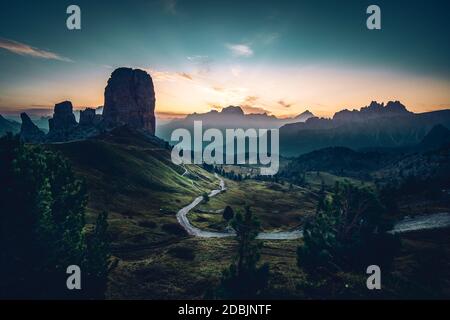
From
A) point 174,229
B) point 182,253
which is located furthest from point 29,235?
point 174,229

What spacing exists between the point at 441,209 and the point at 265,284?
9304 cm

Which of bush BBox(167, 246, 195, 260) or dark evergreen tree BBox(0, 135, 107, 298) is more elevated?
dark evergreen tree BBox(0, 135, 107, 298)

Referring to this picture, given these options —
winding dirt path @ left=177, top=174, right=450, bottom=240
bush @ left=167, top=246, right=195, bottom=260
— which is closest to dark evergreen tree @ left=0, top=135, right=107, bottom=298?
bush @ left=167, top=246, right=195, bottom=260

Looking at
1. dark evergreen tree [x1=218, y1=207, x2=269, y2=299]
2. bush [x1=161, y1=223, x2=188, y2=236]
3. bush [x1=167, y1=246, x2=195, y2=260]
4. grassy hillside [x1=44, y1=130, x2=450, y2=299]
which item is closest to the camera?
dark evergreen tree [x1=218, y1=207, x2=269, y2=299]

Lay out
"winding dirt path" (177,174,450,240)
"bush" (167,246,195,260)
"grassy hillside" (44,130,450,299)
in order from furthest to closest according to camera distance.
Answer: "winding dirt path" (177,174,450,240)
"bush" (167,246,195,260)
"grassy hillside" (44,130,450,299)

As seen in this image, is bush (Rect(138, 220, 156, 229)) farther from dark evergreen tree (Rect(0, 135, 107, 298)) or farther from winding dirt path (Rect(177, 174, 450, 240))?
dark evergreen tree (Rect(0, 135, 107, 298))

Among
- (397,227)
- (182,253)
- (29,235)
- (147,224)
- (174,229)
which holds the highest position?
(29,235)

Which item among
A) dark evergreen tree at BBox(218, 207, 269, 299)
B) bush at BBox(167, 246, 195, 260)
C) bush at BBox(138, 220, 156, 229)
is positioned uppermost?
dark evergreen tree at BBox(218, 207, 269, 299)

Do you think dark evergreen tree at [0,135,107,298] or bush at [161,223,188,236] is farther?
bush at [161,223,188,236]

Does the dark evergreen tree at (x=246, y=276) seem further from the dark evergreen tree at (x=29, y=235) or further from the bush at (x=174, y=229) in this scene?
the bush at (x=174, y=229)

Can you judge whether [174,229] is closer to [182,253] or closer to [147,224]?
[147,224]
